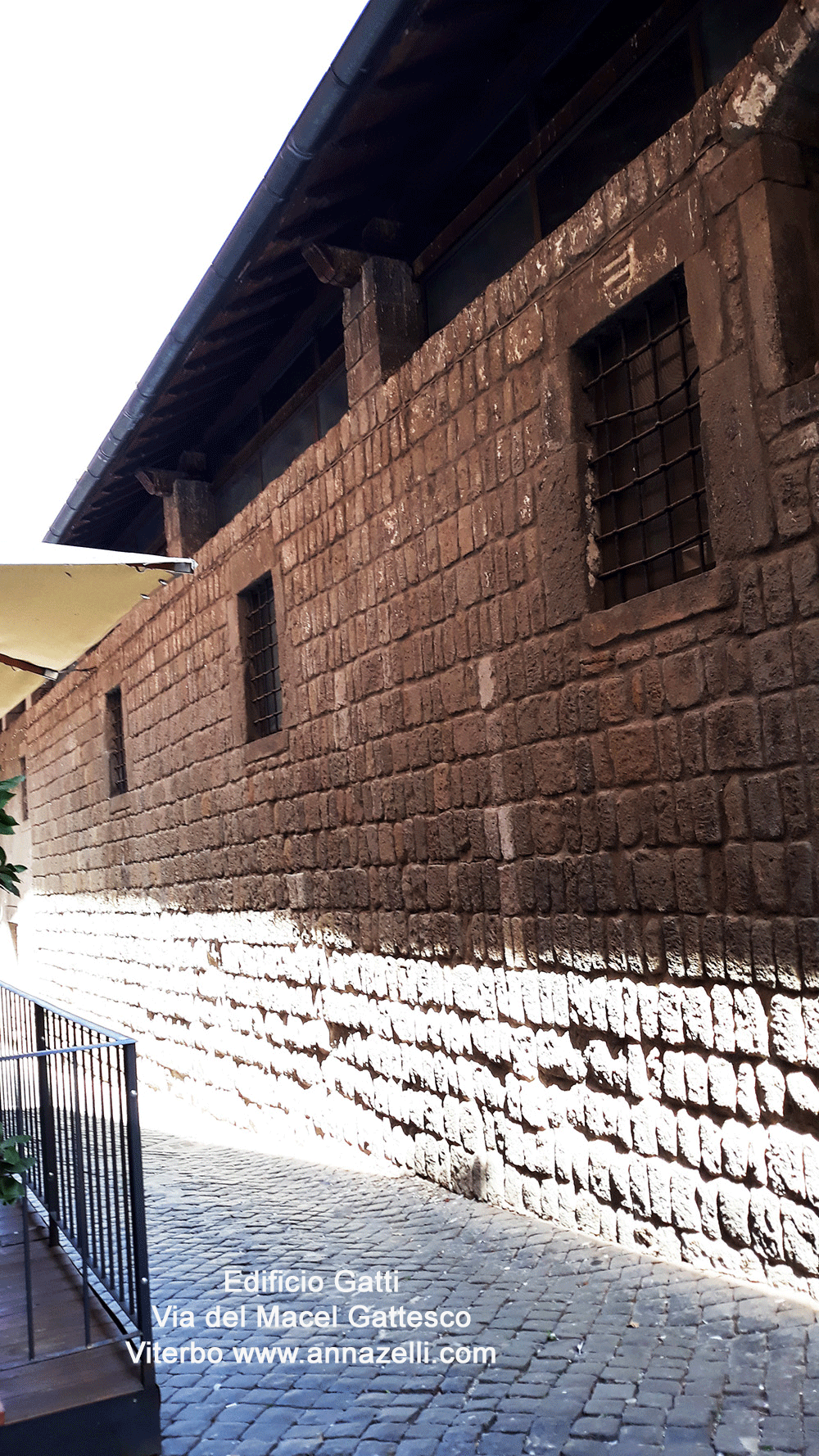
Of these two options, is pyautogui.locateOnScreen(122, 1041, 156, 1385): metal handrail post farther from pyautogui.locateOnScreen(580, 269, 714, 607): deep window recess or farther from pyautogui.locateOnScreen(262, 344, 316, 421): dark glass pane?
pyautogui.locateOnScreen(262, 344, 316, 421): dark glass pane

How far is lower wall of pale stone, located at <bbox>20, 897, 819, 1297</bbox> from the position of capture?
3.82 meters

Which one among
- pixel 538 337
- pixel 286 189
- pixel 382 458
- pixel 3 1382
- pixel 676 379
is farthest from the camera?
pixel 382 458

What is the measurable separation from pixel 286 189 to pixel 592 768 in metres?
3.40

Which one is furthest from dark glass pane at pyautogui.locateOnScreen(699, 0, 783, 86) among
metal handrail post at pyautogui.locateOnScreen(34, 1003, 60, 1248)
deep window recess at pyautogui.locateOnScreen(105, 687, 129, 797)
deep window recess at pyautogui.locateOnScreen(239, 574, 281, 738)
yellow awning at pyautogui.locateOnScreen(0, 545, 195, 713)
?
deep window recess at pyautogui.locateOnScreen(105, 687, 129, 797)

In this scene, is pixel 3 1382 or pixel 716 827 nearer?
pixel 3 1382

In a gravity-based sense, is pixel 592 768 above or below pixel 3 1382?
above

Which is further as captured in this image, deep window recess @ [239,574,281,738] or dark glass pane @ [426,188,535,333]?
deep window recess @ [239,574,281,738]

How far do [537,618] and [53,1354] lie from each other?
3194 millimetres

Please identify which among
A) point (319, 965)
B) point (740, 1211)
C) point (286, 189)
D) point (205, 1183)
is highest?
point (286, 189)

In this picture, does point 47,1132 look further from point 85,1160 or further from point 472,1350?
point 472,1350

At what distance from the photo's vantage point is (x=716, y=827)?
4.02 metres

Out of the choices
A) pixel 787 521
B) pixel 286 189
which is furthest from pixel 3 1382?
pixel 286 189

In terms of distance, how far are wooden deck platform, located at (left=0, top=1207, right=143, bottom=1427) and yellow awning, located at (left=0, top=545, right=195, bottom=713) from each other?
9.69 ft

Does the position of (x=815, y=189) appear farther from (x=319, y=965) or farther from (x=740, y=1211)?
(x=319, y=965)
